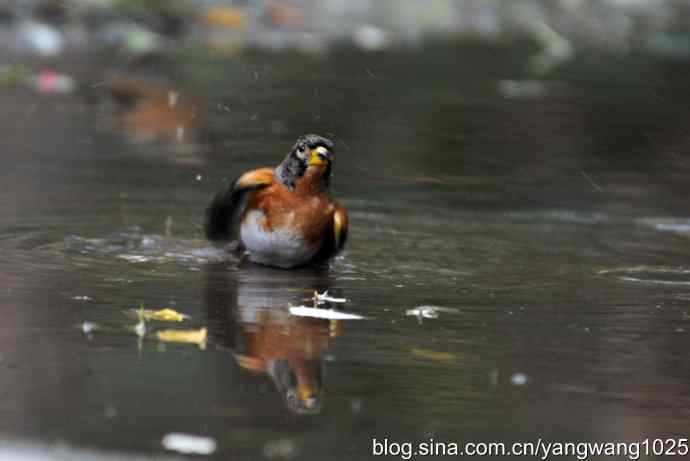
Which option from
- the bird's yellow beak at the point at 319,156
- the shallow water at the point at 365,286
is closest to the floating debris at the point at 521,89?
the shallow water at the point at 365,286

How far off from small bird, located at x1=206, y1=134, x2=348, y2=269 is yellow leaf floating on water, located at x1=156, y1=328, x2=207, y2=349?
1.47m

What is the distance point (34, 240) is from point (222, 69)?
7.89 metres

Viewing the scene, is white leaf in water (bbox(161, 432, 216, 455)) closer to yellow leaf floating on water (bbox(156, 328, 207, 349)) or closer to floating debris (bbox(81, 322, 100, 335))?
yellow leaf floating on water (bbox(156, 328, 207, 349))

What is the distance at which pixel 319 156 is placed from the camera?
7.03m

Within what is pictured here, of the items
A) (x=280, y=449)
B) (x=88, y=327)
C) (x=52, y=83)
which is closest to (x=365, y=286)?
(x=88, y=327)

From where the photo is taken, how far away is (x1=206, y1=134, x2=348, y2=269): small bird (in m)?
7.09

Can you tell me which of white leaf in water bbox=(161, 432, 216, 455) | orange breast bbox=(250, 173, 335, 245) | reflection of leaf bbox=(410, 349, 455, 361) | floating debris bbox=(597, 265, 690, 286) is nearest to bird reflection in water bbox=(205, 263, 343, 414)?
orange breast bbox=(250, 173, 335, 245)

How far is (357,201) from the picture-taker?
354 inches

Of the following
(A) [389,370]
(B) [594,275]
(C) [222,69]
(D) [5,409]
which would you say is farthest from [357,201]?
(C) [222,69]

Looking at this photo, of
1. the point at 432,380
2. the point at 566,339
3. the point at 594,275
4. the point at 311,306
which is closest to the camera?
the point at 432,380

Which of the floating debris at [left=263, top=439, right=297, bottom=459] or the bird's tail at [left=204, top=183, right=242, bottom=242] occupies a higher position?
the bird's tail at [left=204, top=183, right=242, bottom=242]

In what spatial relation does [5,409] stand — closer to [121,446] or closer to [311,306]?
[121,446]

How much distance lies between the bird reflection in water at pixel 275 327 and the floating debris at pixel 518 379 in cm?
58

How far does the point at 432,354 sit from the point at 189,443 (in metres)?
1.36
